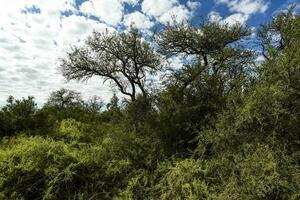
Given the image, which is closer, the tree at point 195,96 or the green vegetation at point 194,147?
the green vegetation at point 194,147

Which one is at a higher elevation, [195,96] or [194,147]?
[195,96]

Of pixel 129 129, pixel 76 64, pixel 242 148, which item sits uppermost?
pixel 76 64

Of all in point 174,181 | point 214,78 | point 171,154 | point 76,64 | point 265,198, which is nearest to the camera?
point 265,198

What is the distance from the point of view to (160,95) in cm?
953

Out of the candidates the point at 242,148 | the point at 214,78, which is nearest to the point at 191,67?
the point at 214,78

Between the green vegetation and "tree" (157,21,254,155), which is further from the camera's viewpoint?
"tree" (157,21,254,155)

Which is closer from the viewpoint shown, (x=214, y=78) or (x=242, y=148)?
(x=242, y=148)

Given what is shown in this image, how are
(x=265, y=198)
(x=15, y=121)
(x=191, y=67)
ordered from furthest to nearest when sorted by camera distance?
1. (x=15, y=121)
2. (x=191, y=67)
3. (x=265, y=198)

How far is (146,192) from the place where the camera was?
7617 millimetres

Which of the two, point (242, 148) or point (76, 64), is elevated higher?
point (76, 64)

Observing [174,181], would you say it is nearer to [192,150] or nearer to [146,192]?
→ [146,192]

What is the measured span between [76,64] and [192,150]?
14963 millimetres

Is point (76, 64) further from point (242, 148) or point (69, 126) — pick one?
point (242, 148)

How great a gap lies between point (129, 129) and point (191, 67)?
2.44 m
